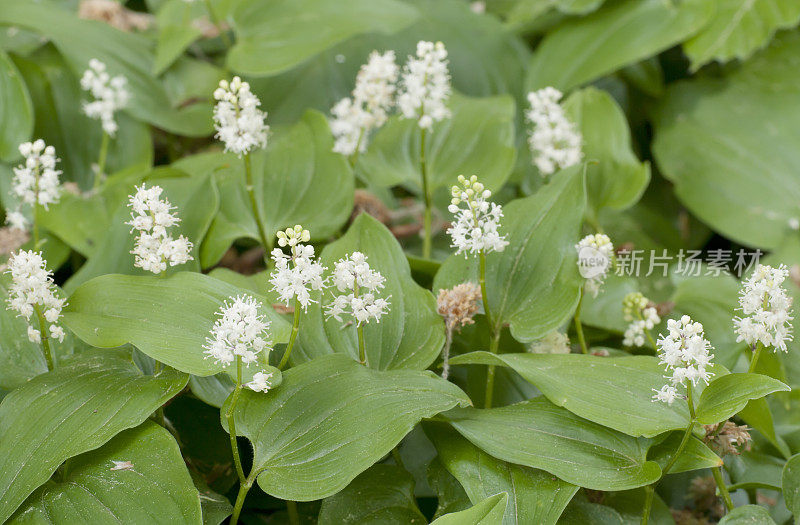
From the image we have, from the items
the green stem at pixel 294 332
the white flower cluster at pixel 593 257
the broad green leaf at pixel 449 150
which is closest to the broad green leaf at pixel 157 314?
the green stem at pixel 294 332

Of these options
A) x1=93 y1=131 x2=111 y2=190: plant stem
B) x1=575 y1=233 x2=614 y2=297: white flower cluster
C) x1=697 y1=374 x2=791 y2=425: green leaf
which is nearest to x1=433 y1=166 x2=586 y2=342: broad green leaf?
x1=575 y1=233 x2=614 y2=297: white flower cluster

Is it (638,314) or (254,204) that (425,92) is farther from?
(638,314)

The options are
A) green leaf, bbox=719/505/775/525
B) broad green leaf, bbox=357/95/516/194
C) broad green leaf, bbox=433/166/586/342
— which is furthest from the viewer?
broad green leaf, bbox=357/95/516/194

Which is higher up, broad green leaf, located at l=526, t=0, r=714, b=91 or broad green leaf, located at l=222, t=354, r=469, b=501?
broad green leaf, located at l=526, t=0, r=714, b=91

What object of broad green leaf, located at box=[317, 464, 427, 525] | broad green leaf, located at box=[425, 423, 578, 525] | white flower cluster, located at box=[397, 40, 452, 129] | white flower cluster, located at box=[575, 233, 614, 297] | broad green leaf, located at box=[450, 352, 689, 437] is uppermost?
white flower cluster, located at box=[397, 40, 452, 129]

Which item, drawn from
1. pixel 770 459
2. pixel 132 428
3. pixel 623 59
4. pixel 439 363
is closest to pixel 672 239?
pixel 623 59

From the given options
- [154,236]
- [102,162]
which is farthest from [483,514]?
[102,162]

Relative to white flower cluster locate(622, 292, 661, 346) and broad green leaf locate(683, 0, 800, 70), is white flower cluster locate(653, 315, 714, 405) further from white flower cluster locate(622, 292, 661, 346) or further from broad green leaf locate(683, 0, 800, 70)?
broad green leaf locate(683, 0, 800, 70)
